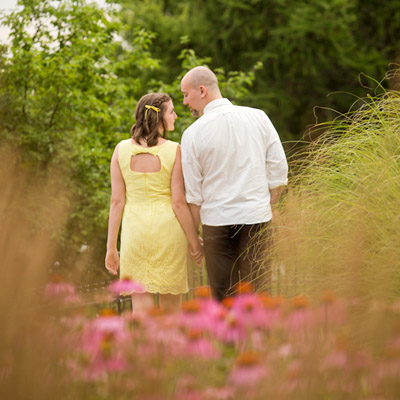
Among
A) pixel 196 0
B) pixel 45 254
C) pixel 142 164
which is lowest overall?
pixel 45 254

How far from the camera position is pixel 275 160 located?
3658mm

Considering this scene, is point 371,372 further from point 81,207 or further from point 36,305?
point 81,207

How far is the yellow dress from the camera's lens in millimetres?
3631

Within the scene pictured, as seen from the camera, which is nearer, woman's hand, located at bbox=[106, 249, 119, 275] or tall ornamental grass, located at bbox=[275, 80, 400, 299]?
tall ornamental grass, located at bbox=[275, 80, 400, 299]

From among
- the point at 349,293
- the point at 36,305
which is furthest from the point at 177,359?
the point at 349,293

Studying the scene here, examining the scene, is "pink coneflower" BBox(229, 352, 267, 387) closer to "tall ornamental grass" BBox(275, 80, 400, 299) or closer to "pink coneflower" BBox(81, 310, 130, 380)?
"pink coneflower" BBox(81, 310, 130, 380)

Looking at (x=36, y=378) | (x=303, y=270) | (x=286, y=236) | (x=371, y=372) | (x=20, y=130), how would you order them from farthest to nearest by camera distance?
(x=20, y=130) < (x=286, y=236) < (x=303, y=270) < (x=371, y=372) < (x=36, y=378)

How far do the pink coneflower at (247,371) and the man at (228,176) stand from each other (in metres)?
2.02

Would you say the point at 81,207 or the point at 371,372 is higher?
the point at 81,207

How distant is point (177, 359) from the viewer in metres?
1.49

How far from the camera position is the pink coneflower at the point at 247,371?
1.42m

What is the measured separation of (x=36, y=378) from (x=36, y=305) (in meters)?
0.20

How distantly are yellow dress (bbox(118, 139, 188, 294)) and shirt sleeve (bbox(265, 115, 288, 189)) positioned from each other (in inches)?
20.6

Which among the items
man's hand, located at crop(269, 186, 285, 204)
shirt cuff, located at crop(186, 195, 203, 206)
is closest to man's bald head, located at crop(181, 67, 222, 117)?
shirt cuff, located at crop(186, 195, 203, 206)
